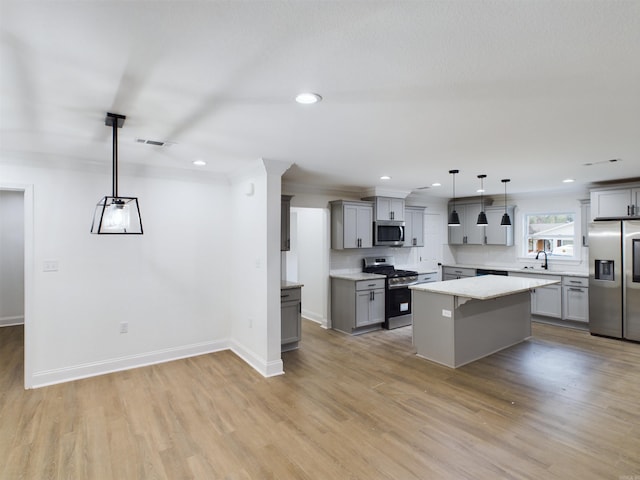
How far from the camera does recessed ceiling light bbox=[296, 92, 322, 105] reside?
2.08 meters

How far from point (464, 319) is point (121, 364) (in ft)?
13.5

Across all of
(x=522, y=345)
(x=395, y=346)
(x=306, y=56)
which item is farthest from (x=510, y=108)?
(x=522, y=345)

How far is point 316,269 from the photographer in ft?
20.3

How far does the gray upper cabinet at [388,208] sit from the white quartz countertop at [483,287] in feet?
5.96

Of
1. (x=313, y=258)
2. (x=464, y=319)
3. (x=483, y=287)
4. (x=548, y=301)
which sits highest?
(x=313, y=258)

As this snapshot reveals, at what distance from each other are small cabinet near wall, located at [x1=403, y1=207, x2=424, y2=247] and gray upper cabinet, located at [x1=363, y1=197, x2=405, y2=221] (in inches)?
12.0

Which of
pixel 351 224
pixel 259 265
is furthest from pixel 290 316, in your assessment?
pixel 351 224

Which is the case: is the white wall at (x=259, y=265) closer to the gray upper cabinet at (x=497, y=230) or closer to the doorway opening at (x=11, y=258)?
the doorway opening at (x=11, y=258)

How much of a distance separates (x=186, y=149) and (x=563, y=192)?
6.48m

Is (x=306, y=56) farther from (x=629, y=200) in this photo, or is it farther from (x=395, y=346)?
(x=629, y=200)

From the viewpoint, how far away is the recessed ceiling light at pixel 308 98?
2.08 metres

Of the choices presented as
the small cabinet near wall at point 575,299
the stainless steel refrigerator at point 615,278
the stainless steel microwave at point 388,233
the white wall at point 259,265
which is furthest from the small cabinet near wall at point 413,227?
the white wall at point 259,265

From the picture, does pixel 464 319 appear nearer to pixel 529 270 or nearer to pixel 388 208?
pixel 388 208

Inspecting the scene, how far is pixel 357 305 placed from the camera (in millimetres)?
5398
